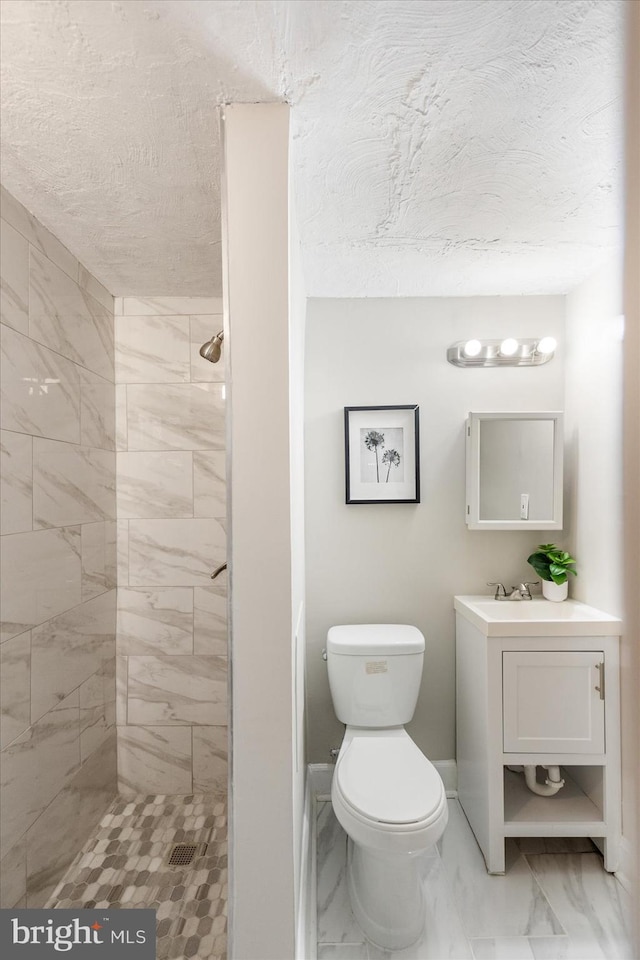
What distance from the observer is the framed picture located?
233 cm

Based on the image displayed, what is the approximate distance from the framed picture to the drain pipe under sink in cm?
106

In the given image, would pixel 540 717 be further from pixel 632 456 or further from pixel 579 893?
pixel 632 456

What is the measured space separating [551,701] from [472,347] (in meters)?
1.33

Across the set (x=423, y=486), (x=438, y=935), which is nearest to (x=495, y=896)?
(x=438, y=935)

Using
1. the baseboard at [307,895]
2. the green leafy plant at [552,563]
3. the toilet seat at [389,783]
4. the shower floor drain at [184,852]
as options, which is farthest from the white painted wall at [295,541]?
the green leafy plant at [552,563]

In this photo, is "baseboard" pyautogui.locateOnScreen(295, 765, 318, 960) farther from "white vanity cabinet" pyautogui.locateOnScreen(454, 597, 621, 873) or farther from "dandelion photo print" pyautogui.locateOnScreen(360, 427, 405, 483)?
"dandelion photo print" pyautogui.locateOnScreen(360, 427, 405, 483)

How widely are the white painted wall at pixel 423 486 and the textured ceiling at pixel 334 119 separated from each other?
1.37ft

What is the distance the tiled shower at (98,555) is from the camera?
156 centimetres

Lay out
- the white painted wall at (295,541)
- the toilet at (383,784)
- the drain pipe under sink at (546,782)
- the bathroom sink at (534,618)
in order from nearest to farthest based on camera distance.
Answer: the white painted wall at (295,541)
the toilet at (383,784)
the bathroom sink at (534,618)
the drain pipe under sink at (546,782)

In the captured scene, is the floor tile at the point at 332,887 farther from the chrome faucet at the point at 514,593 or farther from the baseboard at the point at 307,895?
the chrome faucet at the point at 514,593

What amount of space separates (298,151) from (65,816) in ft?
6.77

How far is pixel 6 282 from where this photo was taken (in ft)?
4.94

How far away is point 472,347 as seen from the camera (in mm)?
2258

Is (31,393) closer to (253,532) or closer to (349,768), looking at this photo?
(253,532)
